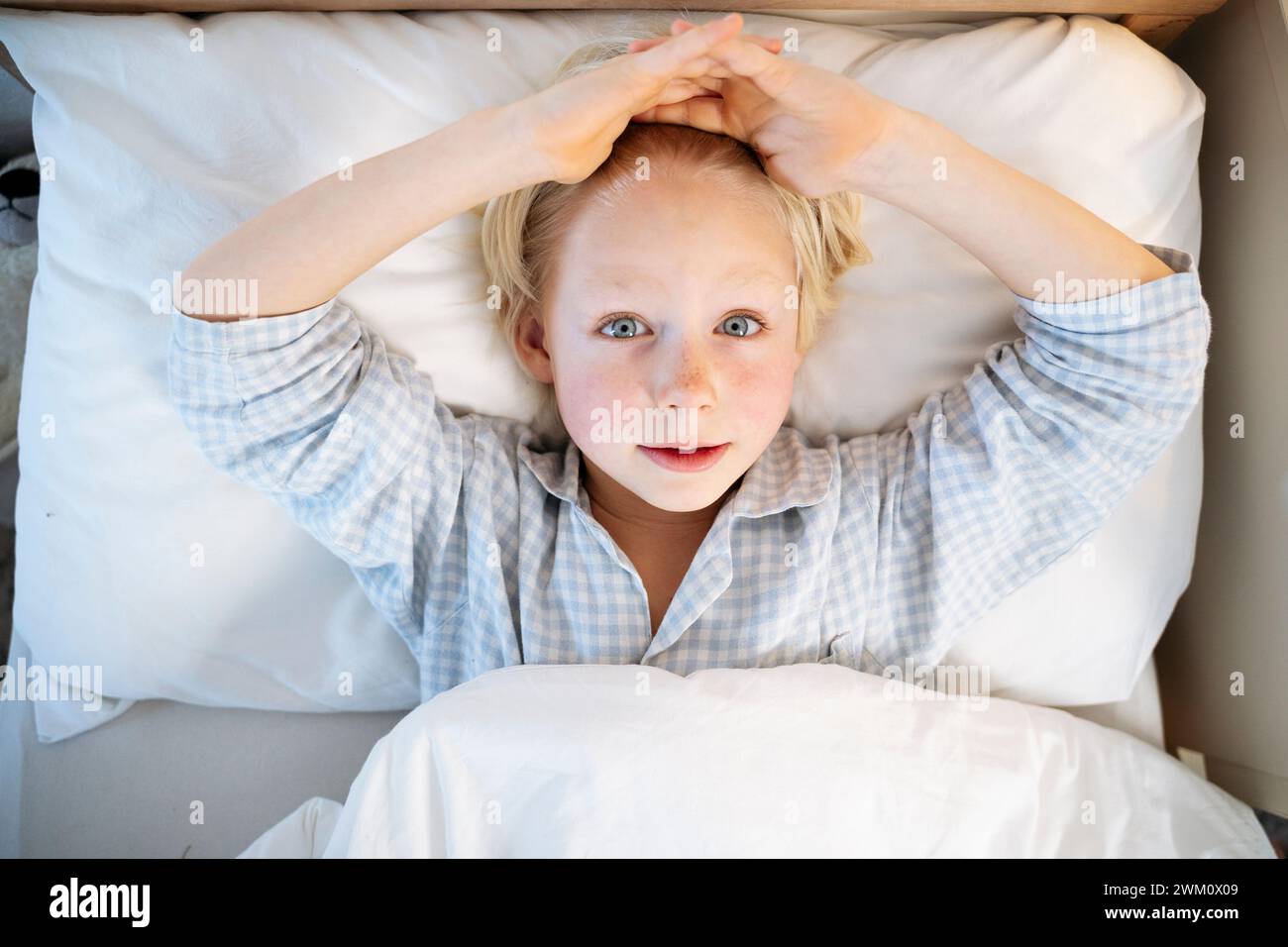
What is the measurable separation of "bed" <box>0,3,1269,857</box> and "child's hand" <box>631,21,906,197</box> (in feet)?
0.54

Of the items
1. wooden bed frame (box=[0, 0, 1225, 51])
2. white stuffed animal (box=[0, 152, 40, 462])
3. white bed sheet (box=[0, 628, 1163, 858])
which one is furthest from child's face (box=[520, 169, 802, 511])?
white stuffed animal (box=[0, 152, 40, 462])

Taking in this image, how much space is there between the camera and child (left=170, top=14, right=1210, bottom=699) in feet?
2.79

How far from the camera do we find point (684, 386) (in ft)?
2.74

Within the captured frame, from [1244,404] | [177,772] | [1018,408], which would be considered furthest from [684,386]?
[177,772]

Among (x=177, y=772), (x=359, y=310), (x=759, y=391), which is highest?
(x=359, y=310)

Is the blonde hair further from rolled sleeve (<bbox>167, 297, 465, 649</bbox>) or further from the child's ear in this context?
rolled sleeve (<bbox>167, 297, 465, 649</bbox>)

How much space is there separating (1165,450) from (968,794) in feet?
1.37

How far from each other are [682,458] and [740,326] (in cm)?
13

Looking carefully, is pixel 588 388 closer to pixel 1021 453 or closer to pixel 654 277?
pixel 654 277

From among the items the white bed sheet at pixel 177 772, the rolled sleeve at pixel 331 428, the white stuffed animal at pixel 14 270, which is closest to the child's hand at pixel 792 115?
the rolled sleeve at pixel 331 428

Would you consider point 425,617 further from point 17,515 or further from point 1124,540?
point 1124,540
